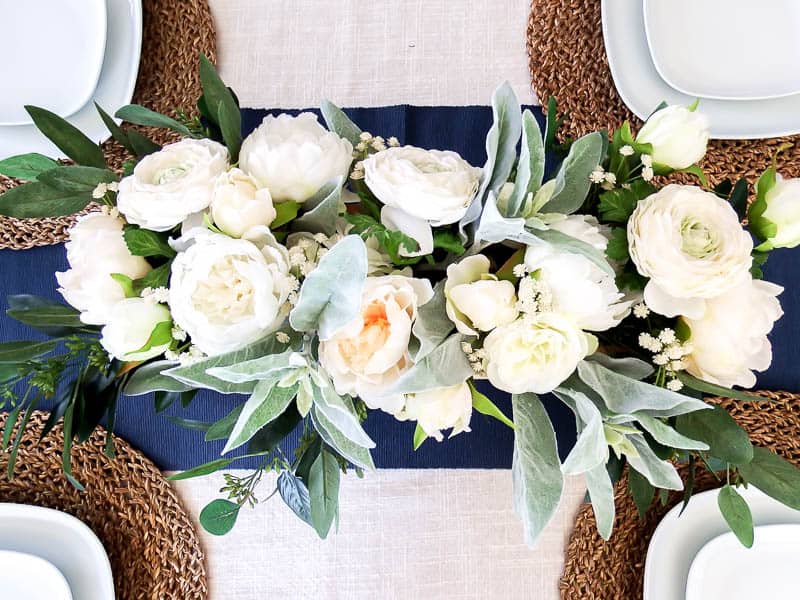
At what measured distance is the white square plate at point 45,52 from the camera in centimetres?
71

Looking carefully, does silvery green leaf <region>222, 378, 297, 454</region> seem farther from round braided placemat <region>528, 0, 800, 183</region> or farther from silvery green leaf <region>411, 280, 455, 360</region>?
round braided placemat <region>528, 0, 800, 183</region>

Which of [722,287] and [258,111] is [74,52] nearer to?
[258,111]

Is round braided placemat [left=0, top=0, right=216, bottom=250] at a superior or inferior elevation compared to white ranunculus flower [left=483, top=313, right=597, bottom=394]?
superior

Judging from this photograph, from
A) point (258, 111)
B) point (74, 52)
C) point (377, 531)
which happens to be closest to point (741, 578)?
point (377, 531)

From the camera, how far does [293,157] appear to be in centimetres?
43

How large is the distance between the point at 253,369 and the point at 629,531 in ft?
1.65

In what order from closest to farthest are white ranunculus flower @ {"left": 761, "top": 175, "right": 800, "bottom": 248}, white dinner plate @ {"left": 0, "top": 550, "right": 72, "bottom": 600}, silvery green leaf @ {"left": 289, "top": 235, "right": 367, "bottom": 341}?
silvery green leaf @ {"left": 289, "top": 235, "right": 367, "bottom": 341} → white ranunculus flower @ {"left": 761, "top": 175, "right": 800, "bottom": 248} → white dinner plate @ {"left": 0, "top": 550, "right": 72, "bottom": 600}

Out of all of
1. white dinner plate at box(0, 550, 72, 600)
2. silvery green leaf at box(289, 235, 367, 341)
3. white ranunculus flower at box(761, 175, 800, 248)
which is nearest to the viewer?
silvery green leaf at box(289, 235, 367, 341)

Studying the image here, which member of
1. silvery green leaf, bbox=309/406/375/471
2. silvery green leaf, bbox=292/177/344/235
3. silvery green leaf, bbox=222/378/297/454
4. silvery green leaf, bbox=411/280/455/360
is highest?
silvery green leaf, bbox=292/177/344/235

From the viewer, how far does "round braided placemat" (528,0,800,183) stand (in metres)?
0.72

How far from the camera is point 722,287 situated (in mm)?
416

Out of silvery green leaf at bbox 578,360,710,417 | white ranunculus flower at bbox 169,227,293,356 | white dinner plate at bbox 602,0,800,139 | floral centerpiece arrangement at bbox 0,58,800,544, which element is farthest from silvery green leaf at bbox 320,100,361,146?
white dinner plate at bbox 602,0,800,139

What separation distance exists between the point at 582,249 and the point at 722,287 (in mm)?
108

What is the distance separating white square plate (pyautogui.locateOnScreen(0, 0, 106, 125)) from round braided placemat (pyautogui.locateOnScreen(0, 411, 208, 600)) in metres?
0.35
